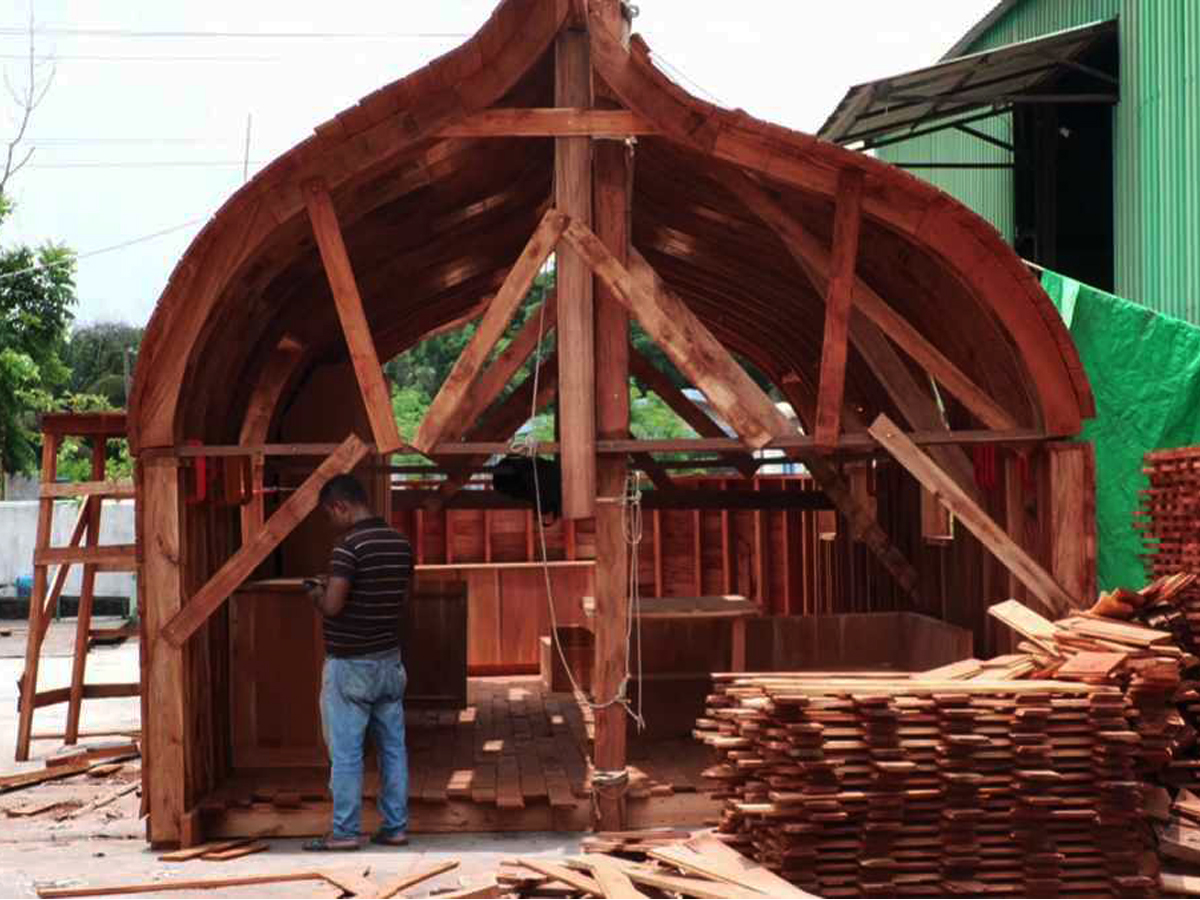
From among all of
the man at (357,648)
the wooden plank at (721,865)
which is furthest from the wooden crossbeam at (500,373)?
the wooden plank at (721,865)

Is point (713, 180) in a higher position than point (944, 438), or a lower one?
higher

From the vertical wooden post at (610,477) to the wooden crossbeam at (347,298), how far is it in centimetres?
118

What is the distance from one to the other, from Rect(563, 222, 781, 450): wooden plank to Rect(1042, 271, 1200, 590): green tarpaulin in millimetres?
3568

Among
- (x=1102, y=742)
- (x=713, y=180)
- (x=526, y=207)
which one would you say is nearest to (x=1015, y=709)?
(x=1102, y=742)

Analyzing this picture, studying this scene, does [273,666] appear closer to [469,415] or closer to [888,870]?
[469,415]

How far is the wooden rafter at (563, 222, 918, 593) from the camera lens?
35.3 ft

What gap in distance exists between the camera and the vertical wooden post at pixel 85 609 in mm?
14711

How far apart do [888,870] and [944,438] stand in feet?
10.6

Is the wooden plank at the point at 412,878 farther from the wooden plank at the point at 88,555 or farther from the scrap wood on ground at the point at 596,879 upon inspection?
the wooden plank at the point at 88,555

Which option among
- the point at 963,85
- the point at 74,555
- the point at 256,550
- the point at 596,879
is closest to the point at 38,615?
the point at 74,555

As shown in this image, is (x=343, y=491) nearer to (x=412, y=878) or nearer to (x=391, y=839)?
(x=391, y=839)

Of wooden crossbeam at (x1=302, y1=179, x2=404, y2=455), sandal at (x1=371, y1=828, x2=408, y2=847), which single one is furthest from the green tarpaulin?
sandal at (x1=371, y1=828, x2=408, y2=847)

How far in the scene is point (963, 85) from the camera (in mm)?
19953

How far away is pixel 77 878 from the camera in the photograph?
9656mm
